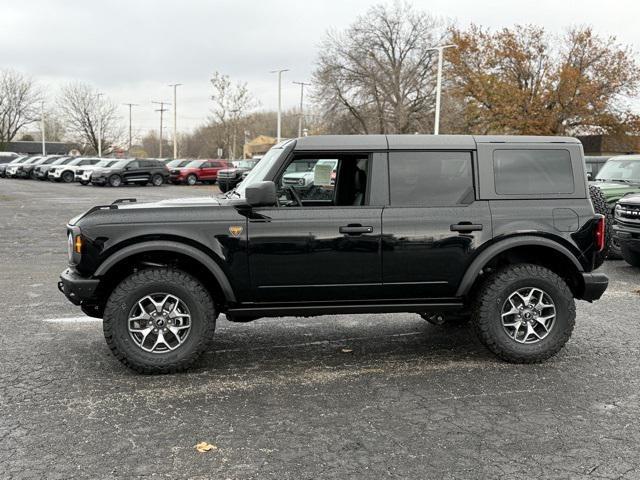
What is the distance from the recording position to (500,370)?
5023 millimetres

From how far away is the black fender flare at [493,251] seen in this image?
5008mm

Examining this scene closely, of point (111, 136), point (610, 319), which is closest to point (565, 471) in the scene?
point (610, 319)

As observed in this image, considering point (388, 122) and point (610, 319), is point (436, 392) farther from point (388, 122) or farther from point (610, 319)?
point (388, 122)

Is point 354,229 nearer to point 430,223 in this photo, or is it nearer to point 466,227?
point 430,223

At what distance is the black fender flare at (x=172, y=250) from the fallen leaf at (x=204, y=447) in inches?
55.5

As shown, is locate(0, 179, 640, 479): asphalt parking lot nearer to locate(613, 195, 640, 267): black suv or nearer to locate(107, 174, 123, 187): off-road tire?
locate(613, 195, 640, 267): black suv

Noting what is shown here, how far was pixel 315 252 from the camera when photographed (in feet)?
16.0

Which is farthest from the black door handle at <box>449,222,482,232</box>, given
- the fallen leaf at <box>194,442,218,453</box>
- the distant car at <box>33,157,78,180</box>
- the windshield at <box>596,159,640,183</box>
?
the distant car at <box>33,157,78,180</box>

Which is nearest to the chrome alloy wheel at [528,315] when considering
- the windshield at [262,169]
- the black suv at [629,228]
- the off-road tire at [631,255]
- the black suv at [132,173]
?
the windshield at [262,169]

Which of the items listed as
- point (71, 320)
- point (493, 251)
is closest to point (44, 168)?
point (71, 320)

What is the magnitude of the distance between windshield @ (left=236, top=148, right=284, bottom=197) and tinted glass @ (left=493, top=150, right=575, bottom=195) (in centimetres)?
182

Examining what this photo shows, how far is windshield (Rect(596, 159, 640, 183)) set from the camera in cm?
1179

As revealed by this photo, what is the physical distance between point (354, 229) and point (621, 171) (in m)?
9.18

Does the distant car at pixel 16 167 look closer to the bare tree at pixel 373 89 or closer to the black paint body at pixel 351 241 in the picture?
the bare tree at pixel 373 89
